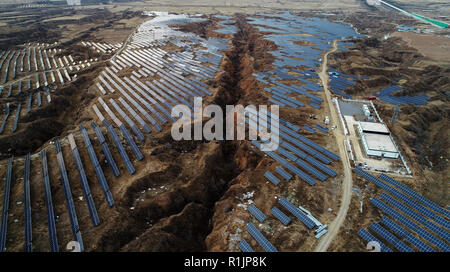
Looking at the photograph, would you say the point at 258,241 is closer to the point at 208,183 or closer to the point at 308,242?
the point at 308,242

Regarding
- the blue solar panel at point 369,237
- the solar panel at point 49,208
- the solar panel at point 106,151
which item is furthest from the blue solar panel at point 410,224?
the solar panel at point 49,208

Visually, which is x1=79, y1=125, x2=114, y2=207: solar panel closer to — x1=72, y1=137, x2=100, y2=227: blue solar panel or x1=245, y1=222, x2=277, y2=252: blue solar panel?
x1=72, y1=137, x2=100, y2=227: blue solar panel

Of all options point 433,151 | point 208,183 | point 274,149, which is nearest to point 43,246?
point 208,183

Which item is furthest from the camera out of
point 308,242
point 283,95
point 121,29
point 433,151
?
point 121,29

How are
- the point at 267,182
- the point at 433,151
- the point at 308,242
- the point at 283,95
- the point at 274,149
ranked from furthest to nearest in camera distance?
the point at 283,95
the point at 433,151
the point at 274,149
the point at 267,182
the point at 308,242

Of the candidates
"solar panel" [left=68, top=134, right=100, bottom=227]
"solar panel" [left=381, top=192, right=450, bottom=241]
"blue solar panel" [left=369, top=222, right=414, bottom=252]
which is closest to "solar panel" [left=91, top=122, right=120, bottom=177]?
"solar panel" [left=68, top=134, right=100, bottom=227]

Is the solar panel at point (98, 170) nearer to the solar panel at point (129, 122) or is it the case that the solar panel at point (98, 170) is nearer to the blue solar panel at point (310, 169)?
the solar panel at point (129, 122)

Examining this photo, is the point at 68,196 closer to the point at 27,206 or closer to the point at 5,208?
the point at 27,206
